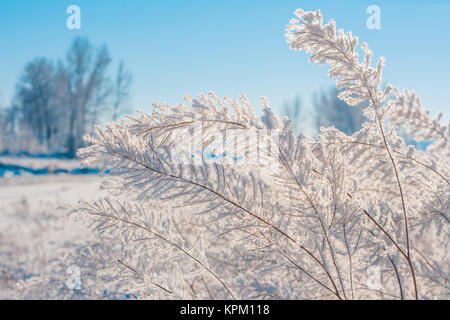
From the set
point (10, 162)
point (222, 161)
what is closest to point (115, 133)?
point (222, 161)

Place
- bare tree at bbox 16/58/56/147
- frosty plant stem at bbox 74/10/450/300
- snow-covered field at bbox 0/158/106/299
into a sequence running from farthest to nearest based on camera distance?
bare tree at bbox 16/58/56/147
snow-covered field at bbox 0/158/106/299
frosty plant stem at bbox 74/10/450/300

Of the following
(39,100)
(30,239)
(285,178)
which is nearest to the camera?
(285,178)

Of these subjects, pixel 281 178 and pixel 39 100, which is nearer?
pixel 281 178

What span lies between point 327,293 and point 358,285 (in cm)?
20

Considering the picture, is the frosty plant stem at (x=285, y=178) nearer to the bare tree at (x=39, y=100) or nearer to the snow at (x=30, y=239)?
the snow at (x=30, y=239)

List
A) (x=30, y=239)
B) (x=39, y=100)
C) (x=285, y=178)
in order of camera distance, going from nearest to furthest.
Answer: (x=285, y=178), (x=30, y=239), (x=39, y=100)

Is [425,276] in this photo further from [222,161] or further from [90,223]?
[90,223]

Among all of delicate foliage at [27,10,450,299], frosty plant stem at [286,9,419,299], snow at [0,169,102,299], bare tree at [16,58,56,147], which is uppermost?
bare tree at [16,58,56,147]

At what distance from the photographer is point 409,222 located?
2.44 ft

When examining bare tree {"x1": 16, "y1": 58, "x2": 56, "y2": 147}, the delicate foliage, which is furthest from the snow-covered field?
bare tree {"x1": 16, "y1": 58, "x2": 56, "y2": 147}

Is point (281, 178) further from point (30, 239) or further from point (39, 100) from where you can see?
point (39, 100)

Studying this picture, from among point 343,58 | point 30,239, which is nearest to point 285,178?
point 343,58

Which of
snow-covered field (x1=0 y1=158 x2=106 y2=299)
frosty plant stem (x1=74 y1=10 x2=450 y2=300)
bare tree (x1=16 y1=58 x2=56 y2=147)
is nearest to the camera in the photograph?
frosty plant stem (x1=74 y1=10 x2=450 y2=300)

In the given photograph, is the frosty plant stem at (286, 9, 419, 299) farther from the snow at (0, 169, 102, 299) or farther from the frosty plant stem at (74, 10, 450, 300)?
the snow at (0, 169, 102, 299)
